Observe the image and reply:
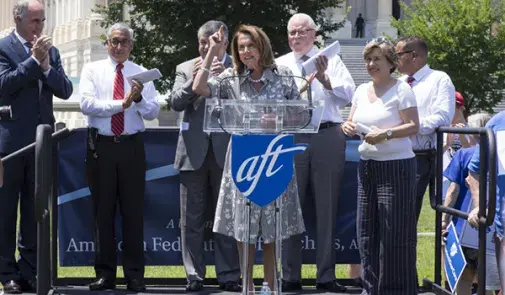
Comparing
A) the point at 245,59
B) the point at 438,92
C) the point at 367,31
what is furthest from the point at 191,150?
the point at 367,31

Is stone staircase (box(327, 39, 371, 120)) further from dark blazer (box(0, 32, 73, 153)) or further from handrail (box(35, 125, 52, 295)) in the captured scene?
handrail (box(35, 125, 52, 295))

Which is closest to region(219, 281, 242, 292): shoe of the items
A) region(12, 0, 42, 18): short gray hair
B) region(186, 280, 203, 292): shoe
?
region(186, 280, 203, 292): shoe

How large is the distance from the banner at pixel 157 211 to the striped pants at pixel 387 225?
3.59 feet

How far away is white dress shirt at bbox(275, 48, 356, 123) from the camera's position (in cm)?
1057

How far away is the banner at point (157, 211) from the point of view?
10836mm

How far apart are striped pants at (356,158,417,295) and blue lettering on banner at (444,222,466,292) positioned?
314 millimetres

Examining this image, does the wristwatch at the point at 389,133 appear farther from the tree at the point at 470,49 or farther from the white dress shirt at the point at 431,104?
the tree at the point at 470,49

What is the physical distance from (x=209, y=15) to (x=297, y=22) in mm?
28639

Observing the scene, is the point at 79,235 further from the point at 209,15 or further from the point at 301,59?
the point at 209,15

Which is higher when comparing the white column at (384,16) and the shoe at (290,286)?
the white column at (384,16)

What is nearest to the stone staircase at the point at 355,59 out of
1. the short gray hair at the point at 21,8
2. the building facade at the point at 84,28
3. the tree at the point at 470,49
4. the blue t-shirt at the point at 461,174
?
the building facade at the point at 84,28

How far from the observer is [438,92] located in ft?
34.8

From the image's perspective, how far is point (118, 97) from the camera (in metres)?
10.4

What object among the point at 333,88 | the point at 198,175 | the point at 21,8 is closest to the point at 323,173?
the point at 333,88
